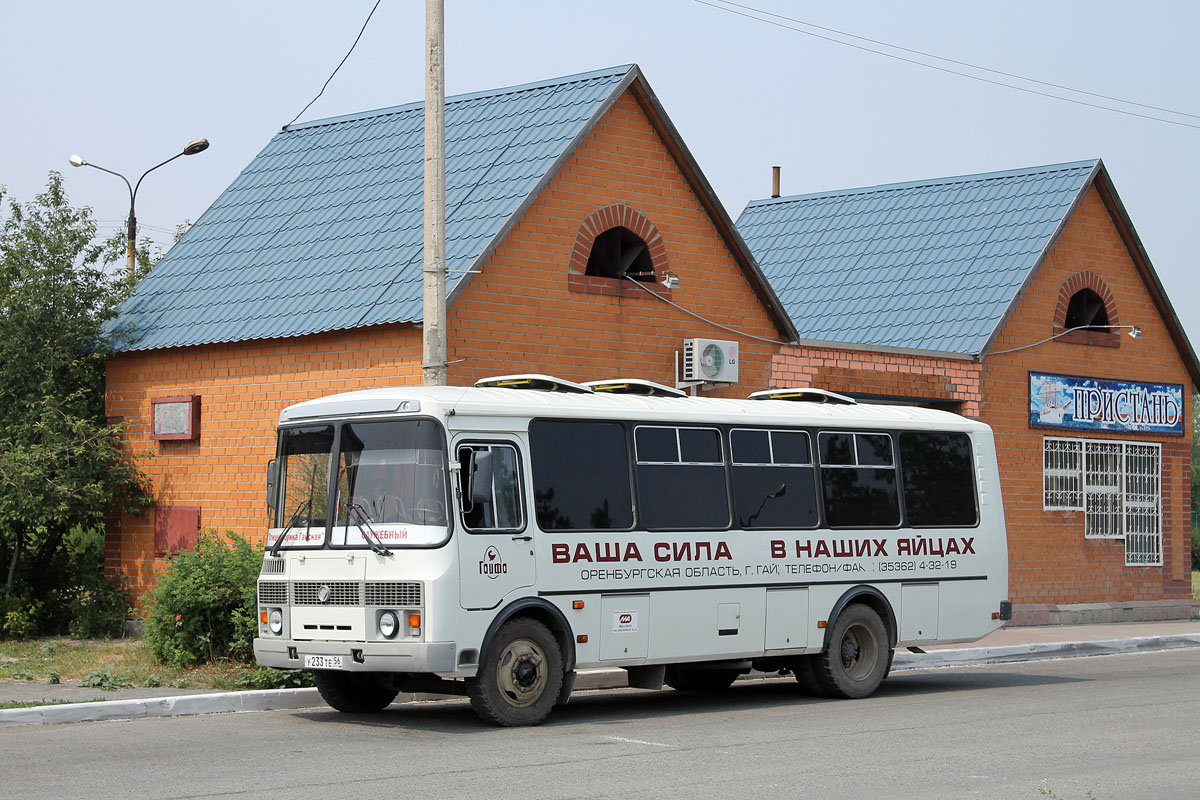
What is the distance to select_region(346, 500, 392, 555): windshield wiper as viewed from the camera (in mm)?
12812

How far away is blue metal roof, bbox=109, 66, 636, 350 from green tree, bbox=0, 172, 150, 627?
2.38 ft

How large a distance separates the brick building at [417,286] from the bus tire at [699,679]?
13.1 feet

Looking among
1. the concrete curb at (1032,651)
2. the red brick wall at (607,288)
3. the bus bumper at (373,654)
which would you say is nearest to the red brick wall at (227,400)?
the red brick wall at (607,288)

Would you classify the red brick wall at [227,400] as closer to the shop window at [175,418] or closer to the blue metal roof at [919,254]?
the shop window at [175,418]

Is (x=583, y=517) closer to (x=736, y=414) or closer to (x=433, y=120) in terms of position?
(x=736, y=414)

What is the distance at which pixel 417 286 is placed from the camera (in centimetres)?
1809

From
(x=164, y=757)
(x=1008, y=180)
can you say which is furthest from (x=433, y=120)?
(x=1008, y=180)

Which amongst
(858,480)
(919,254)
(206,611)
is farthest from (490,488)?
(919,254)

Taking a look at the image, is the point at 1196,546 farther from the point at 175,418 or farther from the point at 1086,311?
the point at 175,418

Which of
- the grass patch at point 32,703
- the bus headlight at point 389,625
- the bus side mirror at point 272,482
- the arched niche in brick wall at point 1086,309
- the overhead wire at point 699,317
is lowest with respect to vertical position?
the grass patch at point 32,703

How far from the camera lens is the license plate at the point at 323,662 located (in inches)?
508

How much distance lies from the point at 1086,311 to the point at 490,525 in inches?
682

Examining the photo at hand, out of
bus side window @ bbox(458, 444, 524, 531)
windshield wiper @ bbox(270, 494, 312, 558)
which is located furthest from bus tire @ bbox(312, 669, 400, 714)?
bus side window @ bbox(458, 444, 524, 531)

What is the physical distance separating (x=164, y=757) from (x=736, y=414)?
639cm
